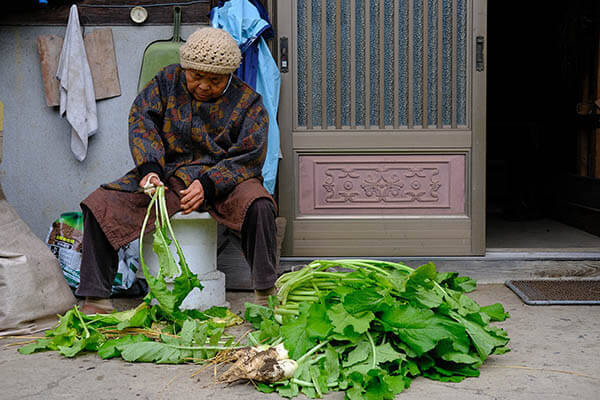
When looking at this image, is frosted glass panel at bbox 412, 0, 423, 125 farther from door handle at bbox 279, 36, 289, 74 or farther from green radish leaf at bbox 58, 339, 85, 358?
green radish leaf at bbox 58, 339, 85, 358

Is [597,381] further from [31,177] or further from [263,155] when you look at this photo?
[31,177]

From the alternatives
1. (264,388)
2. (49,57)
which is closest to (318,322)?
(264,388)

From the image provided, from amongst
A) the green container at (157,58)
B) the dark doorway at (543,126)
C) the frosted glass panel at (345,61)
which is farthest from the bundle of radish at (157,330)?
the dark doorway at (543,126)

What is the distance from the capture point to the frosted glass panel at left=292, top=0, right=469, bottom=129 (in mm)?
4293

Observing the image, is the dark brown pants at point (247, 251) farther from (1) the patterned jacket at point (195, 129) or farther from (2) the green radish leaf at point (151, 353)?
(2) the green radish leaf at point (151, 353)

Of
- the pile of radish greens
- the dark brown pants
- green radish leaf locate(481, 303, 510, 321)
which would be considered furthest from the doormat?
the dark brown pants

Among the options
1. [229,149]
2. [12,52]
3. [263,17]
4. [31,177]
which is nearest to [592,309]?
[229,149]

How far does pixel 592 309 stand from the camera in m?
3.54

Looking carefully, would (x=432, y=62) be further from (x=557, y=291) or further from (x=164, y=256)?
(x=164, y=256)

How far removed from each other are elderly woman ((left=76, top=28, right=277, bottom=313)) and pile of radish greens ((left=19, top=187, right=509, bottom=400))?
0.31 meters

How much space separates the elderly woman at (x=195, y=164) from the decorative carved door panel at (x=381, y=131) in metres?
0.75

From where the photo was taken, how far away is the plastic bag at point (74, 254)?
389 centimetres

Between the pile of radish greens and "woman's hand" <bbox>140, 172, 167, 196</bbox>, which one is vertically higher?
"woman's hand" <bbox>140, 172, 167, 196</bbox>

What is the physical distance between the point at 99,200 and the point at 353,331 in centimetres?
152
